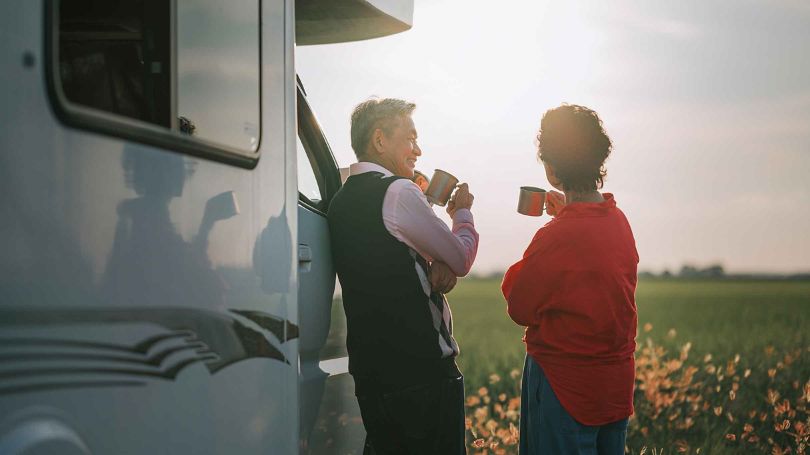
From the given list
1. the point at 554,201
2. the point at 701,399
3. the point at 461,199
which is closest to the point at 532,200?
the point at 554,201

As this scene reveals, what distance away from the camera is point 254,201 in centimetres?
292

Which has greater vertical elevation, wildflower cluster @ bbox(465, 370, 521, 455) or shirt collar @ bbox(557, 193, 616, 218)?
shirt collar @ bbox(557, 193, 616, 218)

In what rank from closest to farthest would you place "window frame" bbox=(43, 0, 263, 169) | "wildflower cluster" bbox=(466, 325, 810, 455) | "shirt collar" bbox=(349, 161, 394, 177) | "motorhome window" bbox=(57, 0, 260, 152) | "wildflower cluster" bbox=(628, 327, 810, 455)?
"window frame" bbox=(43, 0, 263, 169) → "motorhome window" bbox=(57, 0, 260, 152) → "shirt collar" bbox=(349, 161, 394, 177) → "wildflower cluster" bbox=(466, 325, 810, 455) → "wildflower cluster" bbox=(628, 327, 810, 455)

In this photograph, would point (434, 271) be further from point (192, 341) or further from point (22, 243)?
point (22, 243)

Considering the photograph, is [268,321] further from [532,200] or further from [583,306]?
[532,200]

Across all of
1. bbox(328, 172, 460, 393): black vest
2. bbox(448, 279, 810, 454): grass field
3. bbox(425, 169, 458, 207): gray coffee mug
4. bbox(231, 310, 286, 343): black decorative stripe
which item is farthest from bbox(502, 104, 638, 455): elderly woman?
bbox(448, 279, 810, 454): grass field

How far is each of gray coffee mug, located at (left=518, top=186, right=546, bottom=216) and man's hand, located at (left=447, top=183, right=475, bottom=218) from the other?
11.2 inches

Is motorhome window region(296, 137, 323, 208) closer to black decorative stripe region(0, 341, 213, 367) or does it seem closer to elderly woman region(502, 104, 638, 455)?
elderly woman region(502, 104, 638, 455)

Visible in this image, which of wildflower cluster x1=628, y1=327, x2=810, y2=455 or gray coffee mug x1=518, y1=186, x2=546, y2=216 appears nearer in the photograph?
gray coffee mug x1=518, y1=186, x2=546, y2=216

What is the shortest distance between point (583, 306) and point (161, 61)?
170 centimetres

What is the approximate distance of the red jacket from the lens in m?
3.43

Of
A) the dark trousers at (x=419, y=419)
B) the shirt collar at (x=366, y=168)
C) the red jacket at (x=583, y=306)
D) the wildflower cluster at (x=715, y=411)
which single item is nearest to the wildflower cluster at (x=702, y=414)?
the wildflower cluster at (x=715, y=411)

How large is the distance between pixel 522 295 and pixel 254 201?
1128mm

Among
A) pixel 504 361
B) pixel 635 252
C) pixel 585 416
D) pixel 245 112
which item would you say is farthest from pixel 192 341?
pixel 504 361
